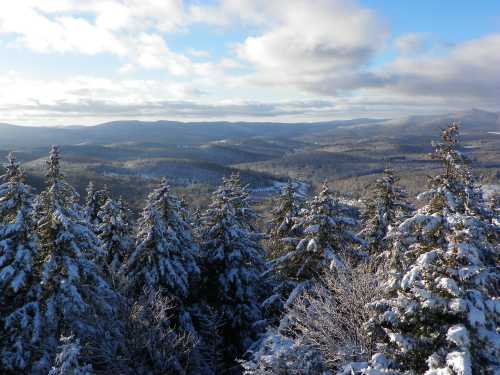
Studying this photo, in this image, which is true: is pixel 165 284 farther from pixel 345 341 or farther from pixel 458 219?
pixel 458 219

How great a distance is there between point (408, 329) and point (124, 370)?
992cm

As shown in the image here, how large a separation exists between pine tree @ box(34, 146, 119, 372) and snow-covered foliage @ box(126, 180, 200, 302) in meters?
4.73

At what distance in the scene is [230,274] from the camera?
72.5 feet

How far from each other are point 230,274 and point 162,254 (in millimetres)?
4167

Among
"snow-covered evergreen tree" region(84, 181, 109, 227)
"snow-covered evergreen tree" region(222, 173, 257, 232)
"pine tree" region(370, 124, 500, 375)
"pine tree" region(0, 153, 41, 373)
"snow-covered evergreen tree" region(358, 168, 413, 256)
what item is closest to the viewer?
"pine tree" region(370, 124, 500, 375)

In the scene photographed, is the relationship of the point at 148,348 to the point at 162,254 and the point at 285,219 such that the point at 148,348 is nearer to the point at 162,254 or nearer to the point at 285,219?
the point at 162,254

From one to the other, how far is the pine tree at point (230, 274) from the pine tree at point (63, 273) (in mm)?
7583

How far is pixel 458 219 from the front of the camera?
898 centimetres

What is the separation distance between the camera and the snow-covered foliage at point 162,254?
21.1 metres

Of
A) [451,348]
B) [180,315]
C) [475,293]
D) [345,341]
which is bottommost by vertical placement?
[180,315]

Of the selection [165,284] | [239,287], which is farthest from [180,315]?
[239,287]

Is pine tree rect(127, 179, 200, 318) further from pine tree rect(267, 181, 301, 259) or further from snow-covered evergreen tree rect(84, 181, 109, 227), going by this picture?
snow-covered evergreen tree rect(84, 181, 109, 227)

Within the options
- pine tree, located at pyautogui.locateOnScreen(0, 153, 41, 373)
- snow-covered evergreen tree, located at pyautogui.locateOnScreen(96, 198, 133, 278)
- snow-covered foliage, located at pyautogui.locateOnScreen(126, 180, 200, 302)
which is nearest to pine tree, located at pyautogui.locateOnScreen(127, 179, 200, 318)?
snow-covered foliage, located at pyautogui.locateOnScreen(126, 180, 200, 302)

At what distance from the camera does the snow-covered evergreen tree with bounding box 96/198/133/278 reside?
23328mm
